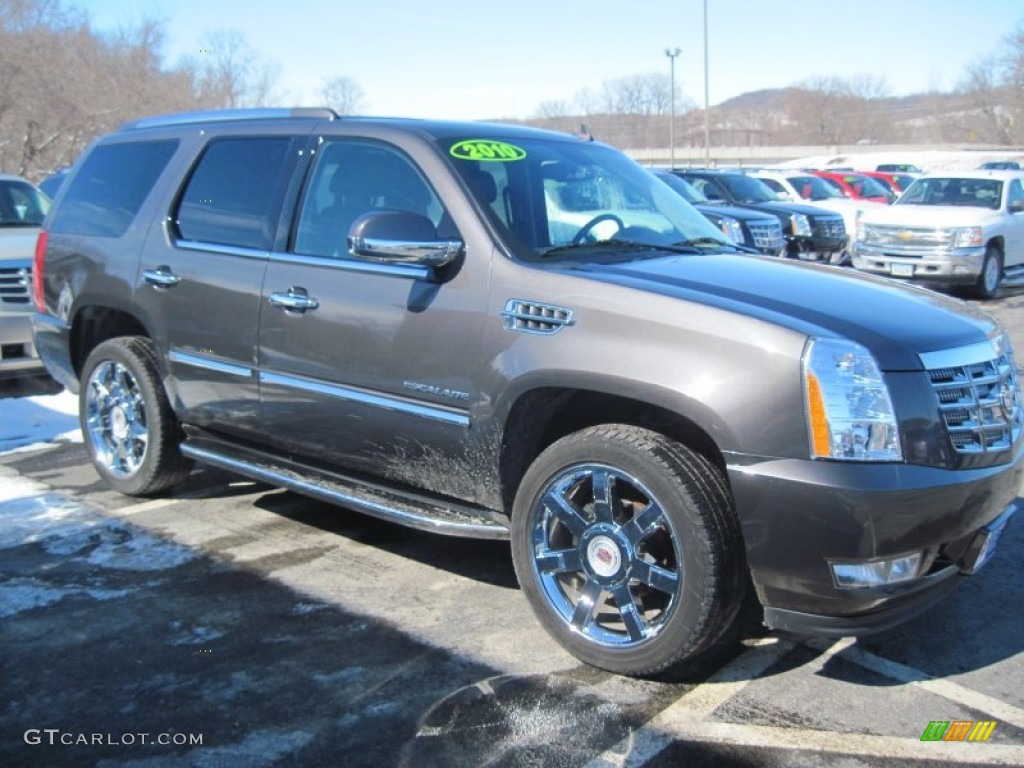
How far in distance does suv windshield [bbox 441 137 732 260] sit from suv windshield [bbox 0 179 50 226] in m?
6.37

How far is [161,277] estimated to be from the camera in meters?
4.91

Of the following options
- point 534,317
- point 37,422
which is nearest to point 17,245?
point 37,422

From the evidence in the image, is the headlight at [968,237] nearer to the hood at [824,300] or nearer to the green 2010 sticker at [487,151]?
the hood at [824,300]

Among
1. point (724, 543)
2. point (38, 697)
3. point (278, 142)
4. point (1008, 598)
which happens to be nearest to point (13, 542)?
point (38, 697)

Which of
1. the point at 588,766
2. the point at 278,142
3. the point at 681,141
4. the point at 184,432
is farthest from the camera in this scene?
the point at 681,141

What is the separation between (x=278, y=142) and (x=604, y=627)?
264 cm

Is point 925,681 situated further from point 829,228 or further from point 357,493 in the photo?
point 829,228

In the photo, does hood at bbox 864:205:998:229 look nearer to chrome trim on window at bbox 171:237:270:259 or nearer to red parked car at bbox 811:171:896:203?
red parked car at bbox 811:171:896:203

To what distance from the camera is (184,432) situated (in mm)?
5211

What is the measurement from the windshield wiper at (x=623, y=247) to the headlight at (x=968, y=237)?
10645 millimetres

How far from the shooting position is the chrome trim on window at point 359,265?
3938 mm

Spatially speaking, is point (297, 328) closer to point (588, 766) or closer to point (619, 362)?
point (619, 362)

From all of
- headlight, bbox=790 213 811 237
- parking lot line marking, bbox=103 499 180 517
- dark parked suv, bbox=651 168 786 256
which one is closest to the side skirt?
parking lot line marking, bbox=103 499 180 517

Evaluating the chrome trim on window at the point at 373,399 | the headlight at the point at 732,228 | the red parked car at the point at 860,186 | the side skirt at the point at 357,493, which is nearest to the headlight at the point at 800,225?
the headlight at the point at 732,228
